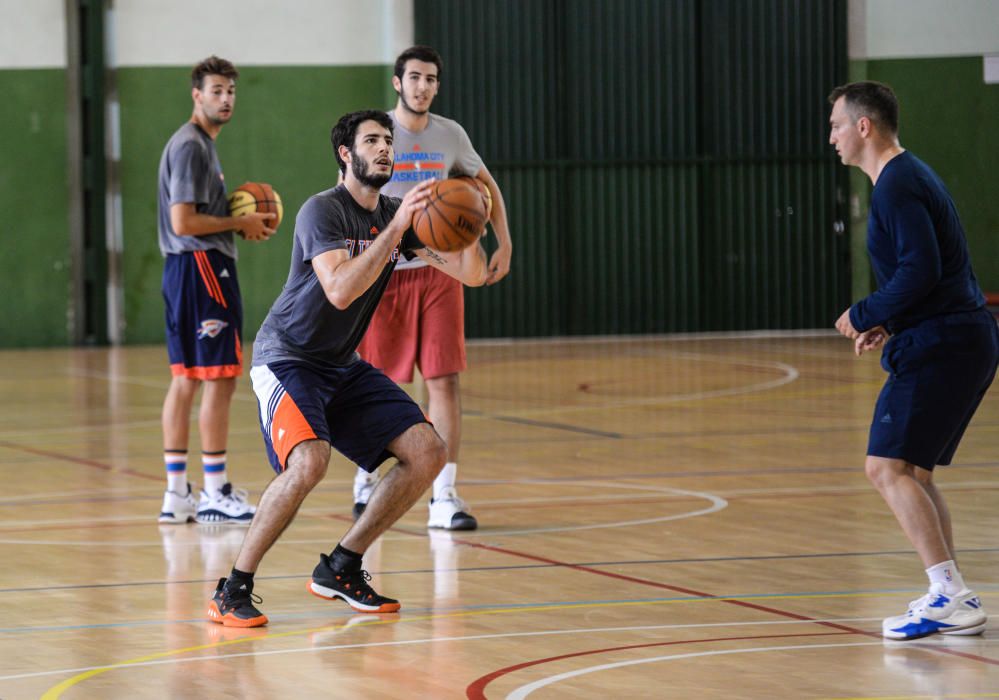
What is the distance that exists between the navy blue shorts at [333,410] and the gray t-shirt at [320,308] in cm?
5

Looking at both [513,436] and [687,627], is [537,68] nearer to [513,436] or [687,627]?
[513,436]

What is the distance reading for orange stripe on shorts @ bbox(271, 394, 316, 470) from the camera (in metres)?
4.76

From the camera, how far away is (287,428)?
4.78 meters

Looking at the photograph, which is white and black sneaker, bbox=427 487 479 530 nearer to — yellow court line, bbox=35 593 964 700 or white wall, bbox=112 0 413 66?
yellow court line, bbox=35 593 964 700

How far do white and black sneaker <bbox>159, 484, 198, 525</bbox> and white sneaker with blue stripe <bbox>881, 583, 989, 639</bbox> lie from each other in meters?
3.36

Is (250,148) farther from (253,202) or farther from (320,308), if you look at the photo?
(320,308)

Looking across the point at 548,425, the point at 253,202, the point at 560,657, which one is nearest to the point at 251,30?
the point at 548,425

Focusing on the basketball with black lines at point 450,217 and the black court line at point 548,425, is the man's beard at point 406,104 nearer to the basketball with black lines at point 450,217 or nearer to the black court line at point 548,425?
the basketball with black lines at point 450,217

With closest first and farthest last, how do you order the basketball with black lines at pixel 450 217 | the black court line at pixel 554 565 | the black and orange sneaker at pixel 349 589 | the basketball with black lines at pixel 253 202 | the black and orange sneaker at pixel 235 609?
the black and orange sneaker at pixel 235 609, the basketball with black lines at pixel 450 217, the black and orange sneaker at pixel 349 589, the black court line at pixel 554 565, the basketball with black lines at pixel 253 202

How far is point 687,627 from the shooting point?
4.50m

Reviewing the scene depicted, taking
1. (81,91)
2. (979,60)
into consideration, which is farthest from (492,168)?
(979,60)

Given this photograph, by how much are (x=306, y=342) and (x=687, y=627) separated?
4.79ft

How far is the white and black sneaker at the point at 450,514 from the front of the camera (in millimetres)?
6363

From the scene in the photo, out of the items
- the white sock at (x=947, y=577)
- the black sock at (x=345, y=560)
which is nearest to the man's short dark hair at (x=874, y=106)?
the white sock at (x=947, y=577)
